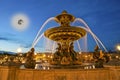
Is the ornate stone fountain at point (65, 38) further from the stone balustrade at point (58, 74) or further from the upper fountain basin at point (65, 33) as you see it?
the stone balustrade at point (58, 74)

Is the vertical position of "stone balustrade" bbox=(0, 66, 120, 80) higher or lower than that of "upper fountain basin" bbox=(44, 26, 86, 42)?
lower

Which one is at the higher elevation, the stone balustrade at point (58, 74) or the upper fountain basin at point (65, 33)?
the upper fountain basin at point (65, 33)

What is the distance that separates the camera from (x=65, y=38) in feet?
52.6

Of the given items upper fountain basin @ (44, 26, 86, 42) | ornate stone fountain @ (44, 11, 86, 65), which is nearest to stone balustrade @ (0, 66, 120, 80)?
ornate stone fountain @ (44, 11, 86, 65)

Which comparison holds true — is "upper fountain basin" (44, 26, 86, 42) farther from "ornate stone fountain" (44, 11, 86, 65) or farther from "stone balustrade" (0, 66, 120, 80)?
"stone balustrade" (0, 66, 120, 80)

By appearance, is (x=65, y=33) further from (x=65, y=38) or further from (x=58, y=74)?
(x=58, y=74)

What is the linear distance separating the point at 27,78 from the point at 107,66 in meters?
4.68

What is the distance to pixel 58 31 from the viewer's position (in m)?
15.2

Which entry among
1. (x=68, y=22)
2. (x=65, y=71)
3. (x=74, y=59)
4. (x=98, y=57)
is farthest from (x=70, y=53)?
(x=65, y=71)

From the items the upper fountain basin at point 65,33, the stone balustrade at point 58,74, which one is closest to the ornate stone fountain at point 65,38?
the upper fountain basin at point 65,33

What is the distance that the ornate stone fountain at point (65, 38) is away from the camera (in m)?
14.9

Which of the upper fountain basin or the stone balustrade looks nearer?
the stone balustrade

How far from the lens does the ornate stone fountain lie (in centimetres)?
1493

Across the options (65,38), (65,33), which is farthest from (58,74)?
(65,38)
